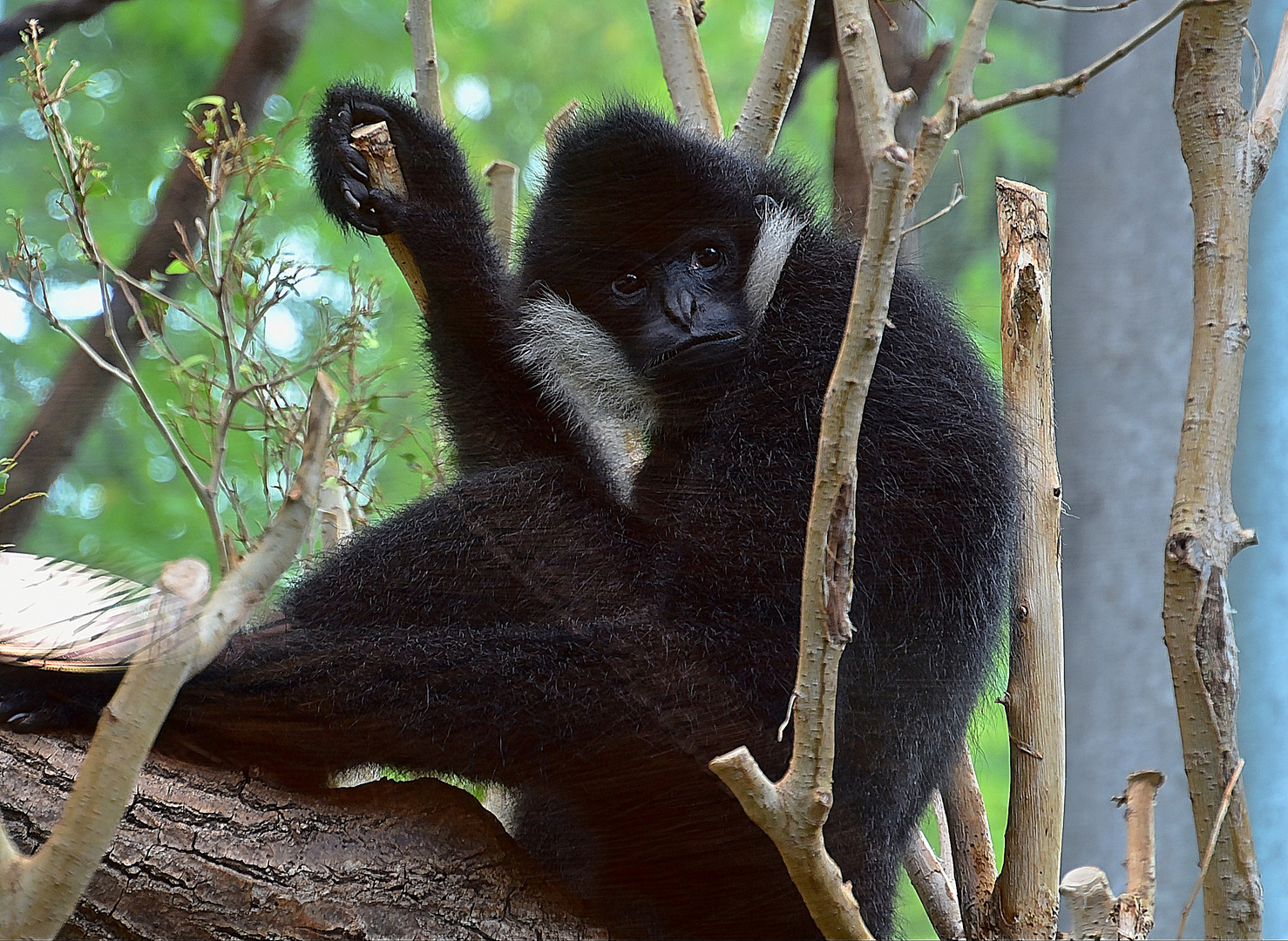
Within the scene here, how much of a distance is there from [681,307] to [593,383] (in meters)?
0.17

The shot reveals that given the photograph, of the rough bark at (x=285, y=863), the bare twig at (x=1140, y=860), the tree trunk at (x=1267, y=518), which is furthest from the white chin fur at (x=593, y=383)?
the tree trunk at (x=1267, y=518)

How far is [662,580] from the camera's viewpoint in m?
1.13

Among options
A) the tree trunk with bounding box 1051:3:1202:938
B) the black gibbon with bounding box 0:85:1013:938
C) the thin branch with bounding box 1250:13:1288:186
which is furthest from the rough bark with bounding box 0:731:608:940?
the tree trunk with bounding box 1051:3:1202:938

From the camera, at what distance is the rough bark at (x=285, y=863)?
1.02 meters

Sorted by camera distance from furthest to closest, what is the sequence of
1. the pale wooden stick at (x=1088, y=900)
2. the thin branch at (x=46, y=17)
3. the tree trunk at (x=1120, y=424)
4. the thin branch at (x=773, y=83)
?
the tree trunk at (x=1120, y=424), the thin branch at (x=773, y=83), the thin branch at (x=46, y=17), the pale wooden stick at (x=1088, y=900)

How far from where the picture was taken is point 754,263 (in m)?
1.29

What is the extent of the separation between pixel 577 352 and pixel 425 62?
2.05 feet

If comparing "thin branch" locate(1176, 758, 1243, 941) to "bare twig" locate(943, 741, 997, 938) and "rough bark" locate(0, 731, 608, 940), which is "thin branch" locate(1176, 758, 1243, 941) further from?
"rough bark" locate(0, 731, 608, 940)

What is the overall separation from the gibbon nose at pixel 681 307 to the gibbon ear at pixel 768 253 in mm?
75

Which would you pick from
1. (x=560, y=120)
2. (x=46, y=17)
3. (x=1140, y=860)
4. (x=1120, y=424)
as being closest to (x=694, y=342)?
(x=560, y=120)

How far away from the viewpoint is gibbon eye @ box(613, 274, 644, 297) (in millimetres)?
1261

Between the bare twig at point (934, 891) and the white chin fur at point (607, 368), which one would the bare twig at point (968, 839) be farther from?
the white chin fur at point (607, 368)

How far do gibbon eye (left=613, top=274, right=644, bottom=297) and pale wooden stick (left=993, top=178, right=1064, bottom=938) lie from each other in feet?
1.65

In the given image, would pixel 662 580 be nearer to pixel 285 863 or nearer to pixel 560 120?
pixel 285 863
